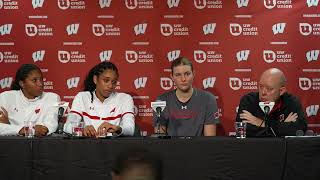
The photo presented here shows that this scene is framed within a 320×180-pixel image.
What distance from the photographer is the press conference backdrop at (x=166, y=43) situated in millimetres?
5266

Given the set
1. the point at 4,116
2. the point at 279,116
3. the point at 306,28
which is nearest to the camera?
the point at 279,116

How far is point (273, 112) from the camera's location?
165 inches

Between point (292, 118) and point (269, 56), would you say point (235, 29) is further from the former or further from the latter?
point (292, 118)

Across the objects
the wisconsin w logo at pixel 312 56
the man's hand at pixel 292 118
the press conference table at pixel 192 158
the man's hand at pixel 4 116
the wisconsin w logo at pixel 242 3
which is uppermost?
the wisconsin w logo at pixel 242 3

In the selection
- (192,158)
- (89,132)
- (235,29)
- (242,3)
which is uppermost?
(242,3)

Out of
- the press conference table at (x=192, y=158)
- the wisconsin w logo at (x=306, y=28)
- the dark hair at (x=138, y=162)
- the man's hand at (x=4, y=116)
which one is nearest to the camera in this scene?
the dark hair at (x=138, y=162)

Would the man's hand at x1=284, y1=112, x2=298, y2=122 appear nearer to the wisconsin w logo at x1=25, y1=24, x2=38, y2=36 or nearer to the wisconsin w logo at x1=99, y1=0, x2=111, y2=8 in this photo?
the wisconsin w logo at x1=99, y1=0, x2=111, y2=8

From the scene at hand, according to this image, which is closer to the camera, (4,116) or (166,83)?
(4,116)

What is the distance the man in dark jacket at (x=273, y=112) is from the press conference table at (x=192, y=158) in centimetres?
33

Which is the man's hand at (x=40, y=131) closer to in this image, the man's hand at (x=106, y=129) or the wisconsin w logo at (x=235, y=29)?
the man's hand at (x=106, y=129)

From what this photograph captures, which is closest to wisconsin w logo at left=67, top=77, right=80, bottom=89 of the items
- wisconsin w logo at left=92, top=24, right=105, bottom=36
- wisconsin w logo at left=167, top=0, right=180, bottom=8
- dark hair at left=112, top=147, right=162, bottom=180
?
wisconsin w logo at left=92, top=24, right=105, bottom=36

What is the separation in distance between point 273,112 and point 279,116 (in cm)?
5

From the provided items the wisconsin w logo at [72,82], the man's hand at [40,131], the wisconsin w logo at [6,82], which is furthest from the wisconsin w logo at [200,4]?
the man's hand at [40,131]

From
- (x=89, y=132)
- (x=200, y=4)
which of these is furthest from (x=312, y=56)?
(x=89, y=132)
